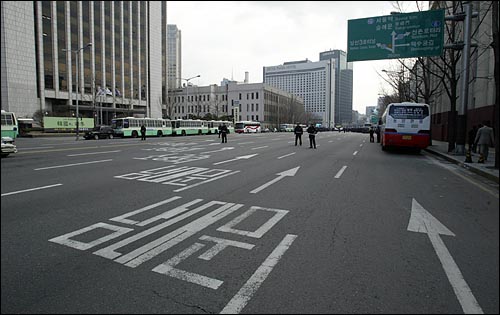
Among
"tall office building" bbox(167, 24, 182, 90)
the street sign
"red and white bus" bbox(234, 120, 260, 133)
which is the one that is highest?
"tall office building" bbox(167, 24, 182, 90)

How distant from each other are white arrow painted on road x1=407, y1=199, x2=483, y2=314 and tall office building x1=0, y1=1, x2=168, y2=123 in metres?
46.8

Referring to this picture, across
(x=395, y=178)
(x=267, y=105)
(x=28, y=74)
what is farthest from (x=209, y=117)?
(x=395, y=178)

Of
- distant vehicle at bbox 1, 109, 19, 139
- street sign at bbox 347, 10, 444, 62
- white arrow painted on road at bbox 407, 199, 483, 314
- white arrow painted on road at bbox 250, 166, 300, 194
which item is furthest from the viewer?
street sign at bbox 347, 10, 444, 62

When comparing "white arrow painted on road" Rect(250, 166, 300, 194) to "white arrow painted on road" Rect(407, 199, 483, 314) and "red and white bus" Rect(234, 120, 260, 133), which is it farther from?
"red and white bus" Rect(234, 120, 260, 133)

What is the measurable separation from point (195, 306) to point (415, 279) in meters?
Answer: 2.26

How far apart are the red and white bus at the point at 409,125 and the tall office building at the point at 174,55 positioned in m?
105

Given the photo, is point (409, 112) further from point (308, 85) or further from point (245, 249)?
point (308, 85)

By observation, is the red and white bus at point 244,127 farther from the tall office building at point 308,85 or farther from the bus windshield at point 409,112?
the tall office building at point 308,85

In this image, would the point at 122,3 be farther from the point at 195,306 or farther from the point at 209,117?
the point at 195,306

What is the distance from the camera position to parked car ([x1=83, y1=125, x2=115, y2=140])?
3606 cm

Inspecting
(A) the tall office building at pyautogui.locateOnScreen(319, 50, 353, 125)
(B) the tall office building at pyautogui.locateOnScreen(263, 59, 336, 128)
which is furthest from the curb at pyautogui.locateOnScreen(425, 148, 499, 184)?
(B) the tall office building at pyautogui.locateOnScreen(263, 59, 336, 128)

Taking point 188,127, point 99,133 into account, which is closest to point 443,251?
point 99,133

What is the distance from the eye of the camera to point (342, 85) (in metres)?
131

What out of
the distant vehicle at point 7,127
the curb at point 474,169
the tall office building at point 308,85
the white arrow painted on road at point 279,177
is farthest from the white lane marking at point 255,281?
the tall office building at point 308,85
